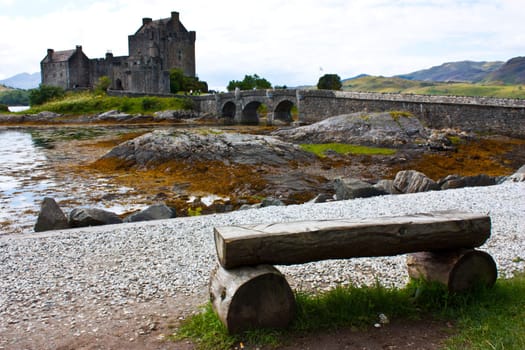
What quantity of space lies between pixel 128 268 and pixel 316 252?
395 cm

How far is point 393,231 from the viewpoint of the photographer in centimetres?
581

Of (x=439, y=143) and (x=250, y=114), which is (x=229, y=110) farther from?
(x=439, y=143)

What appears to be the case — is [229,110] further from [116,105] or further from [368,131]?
[368,131]

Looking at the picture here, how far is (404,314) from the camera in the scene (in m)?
5.88

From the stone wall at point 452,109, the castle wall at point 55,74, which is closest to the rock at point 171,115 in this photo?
the stone wall at point 452,109

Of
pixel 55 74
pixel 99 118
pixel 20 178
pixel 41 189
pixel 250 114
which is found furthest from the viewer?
pixel 55 74

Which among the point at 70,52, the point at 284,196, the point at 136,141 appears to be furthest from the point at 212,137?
the point at 70,52

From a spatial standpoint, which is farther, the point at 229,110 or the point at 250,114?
the point at 229,110

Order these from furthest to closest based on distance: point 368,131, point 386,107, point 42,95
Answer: point 42,95
point 386,107
point 368,131

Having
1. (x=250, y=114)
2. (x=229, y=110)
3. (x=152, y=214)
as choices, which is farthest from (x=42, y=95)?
(x=152, y=214)

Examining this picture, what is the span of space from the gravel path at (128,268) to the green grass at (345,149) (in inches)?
650

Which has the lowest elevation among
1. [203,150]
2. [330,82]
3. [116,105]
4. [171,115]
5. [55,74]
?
[203,150]

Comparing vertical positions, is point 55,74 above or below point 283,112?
above

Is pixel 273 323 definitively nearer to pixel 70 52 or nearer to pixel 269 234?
pixel 269 234
